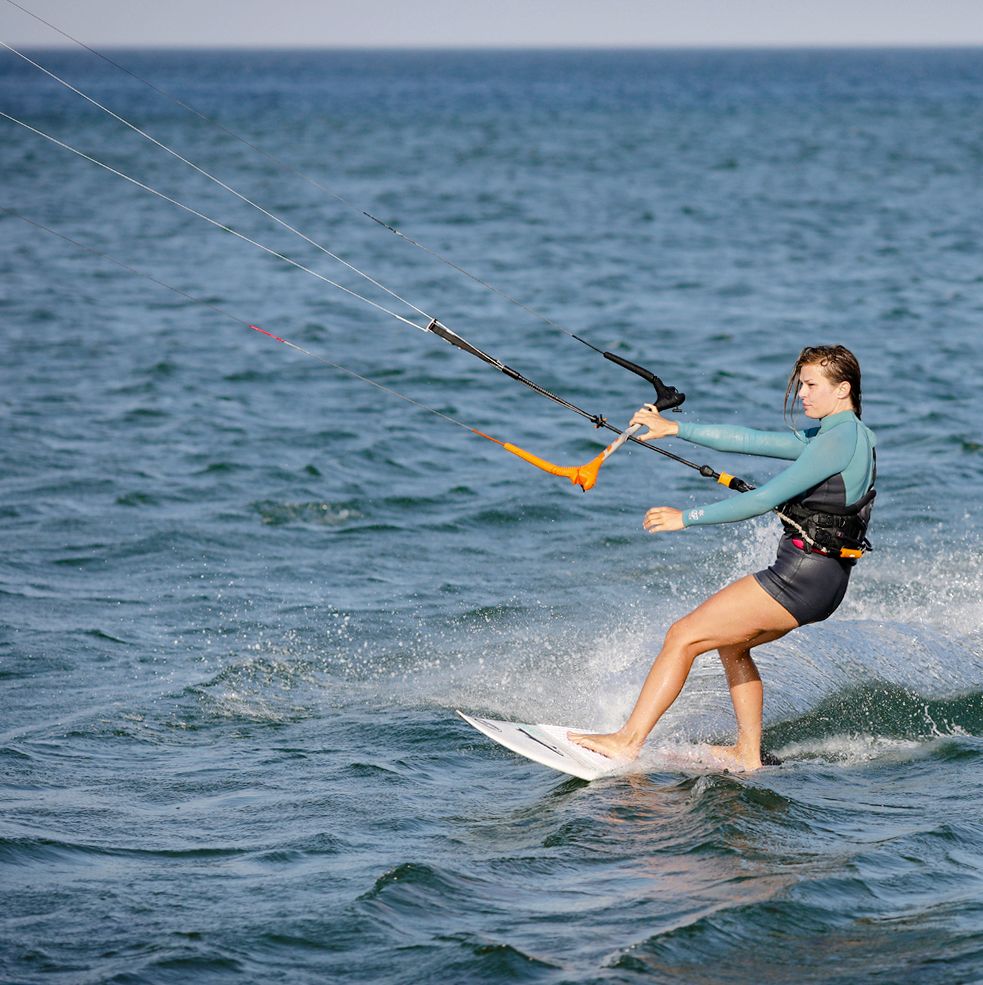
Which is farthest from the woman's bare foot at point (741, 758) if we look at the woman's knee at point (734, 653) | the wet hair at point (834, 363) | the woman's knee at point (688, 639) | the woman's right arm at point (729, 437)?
the wet hair at point (834, 363)

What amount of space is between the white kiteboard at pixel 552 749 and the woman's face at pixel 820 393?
182cm

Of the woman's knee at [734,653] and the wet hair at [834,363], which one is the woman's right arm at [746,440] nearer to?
the wet hair at [834,363]

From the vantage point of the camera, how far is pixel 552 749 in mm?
6828

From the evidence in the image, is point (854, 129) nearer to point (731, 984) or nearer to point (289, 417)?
point (289, 417)

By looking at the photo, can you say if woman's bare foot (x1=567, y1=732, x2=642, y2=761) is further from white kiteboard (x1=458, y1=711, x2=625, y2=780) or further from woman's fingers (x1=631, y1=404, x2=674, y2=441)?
woman's fingers (x1=631, y1=404, x2=674, y2=441)

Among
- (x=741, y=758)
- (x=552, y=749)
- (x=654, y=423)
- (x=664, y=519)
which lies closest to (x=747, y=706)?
(x=741, y=758)

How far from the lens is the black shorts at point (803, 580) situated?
251 inches

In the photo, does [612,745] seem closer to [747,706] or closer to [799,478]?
[747,706]

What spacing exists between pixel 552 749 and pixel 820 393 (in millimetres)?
1998

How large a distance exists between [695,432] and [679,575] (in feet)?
13.7

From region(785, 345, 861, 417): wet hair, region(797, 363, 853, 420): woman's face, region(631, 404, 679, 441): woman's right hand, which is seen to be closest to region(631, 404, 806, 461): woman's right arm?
region(631, 404, 679, 441): woman's right hand

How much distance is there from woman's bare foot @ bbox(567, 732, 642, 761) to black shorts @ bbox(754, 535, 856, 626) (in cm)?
94

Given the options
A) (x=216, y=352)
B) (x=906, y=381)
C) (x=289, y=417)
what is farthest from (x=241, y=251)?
(x=906, y=381)

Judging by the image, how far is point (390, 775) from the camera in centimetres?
696
